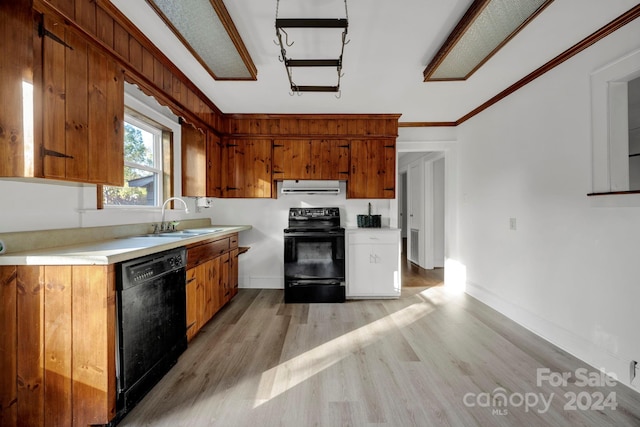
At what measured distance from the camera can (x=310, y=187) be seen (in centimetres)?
407

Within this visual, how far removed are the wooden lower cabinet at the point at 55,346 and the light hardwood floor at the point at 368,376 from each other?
0.30 m

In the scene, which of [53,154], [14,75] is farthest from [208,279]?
[14,75]

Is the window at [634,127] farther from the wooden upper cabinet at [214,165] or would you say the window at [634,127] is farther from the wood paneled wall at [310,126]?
the wooden upper cabinet at [214,165]

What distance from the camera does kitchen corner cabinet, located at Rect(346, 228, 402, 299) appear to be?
3742mm

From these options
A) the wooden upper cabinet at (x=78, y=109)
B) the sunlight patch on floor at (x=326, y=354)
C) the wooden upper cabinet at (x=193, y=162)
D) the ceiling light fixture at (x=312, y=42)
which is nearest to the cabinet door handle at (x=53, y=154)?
the wooden upper cabinet at (x=78, y=109)

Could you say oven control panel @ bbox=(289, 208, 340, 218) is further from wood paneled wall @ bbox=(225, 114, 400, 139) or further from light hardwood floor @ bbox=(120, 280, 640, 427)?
light hardwood floor @ bbox=(120, 280, 640, 427)

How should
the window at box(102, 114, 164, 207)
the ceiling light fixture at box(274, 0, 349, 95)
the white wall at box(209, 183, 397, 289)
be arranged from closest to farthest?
the ceiling light fixture at box(274, 0, 349, 95) < the window at box(102, 114, 164, 207) < the white wall at box(209, 183, 397, 289)

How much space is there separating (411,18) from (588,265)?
2.26 metres

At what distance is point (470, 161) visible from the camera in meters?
3.88

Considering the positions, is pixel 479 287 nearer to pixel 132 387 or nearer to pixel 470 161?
pixel 470 161

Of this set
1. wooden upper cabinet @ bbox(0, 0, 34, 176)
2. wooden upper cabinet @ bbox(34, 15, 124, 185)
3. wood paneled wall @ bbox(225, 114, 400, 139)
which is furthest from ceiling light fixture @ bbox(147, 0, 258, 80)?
wood paneled wall @ bbox(225, 114, 400, 139)

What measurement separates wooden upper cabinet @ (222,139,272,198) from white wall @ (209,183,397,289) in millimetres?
345

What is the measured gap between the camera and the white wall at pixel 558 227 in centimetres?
197

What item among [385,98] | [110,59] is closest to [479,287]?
[385,98]
